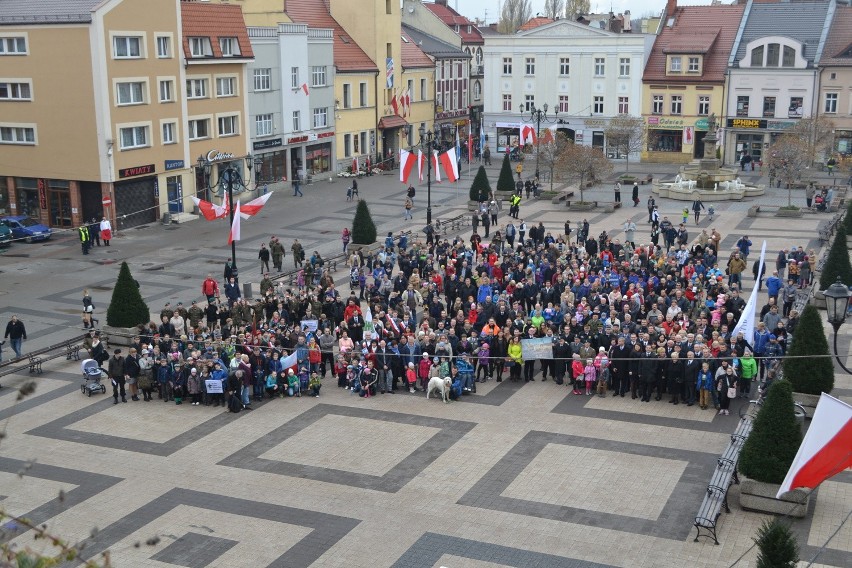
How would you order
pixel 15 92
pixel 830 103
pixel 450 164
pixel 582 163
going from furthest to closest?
1. pixel 830 103
2. pixel 582 163
3. pixel 450 164
4. pixel 15 92

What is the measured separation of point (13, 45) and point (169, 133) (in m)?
8.45

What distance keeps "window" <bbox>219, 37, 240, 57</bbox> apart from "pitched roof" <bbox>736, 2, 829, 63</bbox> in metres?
36.2

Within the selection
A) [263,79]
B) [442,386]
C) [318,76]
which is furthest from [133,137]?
[442,386]

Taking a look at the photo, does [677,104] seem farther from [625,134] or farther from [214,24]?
[214,24]

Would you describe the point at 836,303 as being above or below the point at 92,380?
above

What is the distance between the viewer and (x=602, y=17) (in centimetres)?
8906

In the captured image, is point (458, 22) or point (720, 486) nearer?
point (720, 486)

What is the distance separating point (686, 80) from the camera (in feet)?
236

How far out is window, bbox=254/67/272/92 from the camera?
6025 centimetres

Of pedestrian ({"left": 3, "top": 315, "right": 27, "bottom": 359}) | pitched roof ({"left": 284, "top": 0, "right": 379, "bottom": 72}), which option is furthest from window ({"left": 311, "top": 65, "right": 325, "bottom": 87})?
pedestrian ({"left": 3, "top": 315, "right": 27, "bottom": 359})

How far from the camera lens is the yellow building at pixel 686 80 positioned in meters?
71.8

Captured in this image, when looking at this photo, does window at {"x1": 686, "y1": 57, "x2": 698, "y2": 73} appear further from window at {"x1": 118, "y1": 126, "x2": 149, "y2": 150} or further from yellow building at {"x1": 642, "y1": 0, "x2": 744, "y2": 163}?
window at {"x1": 118, "y1": 126, "x2": 149, "y2": 150}

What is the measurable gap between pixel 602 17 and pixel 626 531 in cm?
7810

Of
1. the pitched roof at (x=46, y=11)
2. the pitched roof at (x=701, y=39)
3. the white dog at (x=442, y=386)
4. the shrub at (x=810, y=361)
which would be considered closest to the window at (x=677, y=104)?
the pitched roof at (x=701, y=39)
